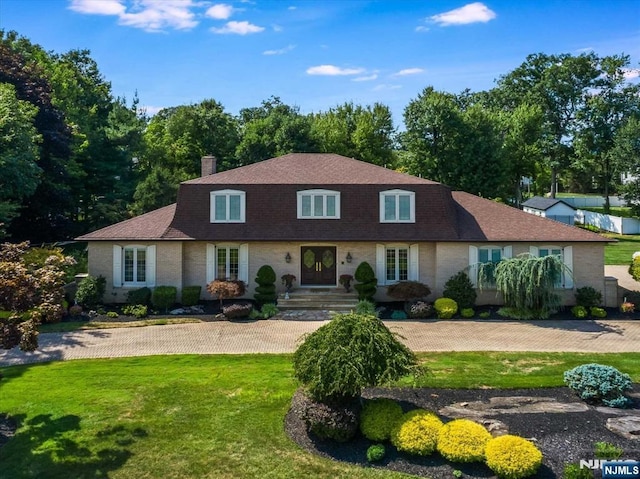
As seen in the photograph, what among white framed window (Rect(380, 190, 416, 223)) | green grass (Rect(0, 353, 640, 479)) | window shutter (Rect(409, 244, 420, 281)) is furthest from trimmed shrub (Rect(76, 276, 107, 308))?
window shutter (Rect(409, 244, 420, 281))

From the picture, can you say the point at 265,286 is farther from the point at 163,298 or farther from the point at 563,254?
the point at 563,254

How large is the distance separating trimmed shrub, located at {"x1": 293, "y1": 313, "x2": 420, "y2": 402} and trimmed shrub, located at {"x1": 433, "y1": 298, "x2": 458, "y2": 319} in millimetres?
11414

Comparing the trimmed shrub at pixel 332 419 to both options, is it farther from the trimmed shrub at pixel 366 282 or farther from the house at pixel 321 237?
the house at pixel 321 237

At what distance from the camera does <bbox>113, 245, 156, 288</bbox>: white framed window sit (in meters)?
24.4

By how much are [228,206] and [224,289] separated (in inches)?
180

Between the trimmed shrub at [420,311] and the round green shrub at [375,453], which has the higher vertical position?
the trimmed shrub at [420,311]

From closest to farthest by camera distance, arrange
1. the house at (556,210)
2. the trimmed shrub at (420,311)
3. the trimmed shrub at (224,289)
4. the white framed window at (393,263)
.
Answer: the trimmed shrub at (420,311), the trimmed shrub at (224,289), the white framed window at (393,263), the house at (556,210)

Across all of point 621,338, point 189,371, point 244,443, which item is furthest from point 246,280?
point 621,338

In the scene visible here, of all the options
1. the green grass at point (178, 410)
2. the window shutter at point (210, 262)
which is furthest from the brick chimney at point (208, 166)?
the green grass at point (178, 410)

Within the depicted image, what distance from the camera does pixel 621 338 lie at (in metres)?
18.8

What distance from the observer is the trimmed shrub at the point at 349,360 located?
10.4m

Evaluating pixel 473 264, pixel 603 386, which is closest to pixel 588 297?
pixel 473 264

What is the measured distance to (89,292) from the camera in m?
22.9

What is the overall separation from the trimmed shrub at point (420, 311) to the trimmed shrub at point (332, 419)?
38.3 ft
